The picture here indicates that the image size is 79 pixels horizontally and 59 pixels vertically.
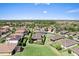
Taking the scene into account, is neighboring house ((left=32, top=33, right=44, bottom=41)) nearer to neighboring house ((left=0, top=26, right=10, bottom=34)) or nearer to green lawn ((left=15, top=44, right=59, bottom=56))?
green lawn ((left=15, top=44, right=59, bottom=56))

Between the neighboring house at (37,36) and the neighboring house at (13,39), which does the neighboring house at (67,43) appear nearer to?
the neighboring house at (37,36)

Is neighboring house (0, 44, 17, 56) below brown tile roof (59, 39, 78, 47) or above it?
below

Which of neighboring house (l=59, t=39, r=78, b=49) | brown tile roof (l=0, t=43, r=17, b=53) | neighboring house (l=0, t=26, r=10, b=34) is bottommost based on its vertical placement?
brown tile roof (l=0, t=43, r=17, b=53)

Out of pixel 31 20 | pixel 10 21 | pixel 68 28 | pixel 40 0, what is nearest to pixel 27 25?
pixel 31 20

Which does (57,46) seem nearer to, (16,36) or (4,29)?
(16,36)

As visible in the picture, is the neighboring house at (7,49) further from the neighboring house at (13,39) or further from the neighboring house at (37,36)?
the neighboring house at (37,36)

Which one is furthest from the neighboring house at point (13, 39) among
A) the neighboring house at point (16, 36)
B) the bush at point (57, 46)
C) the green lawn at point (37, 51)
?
the bush at point (57, 46)

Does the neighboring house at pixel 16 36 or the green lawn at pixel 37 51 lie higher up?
the neighboring house at pixel 16 36

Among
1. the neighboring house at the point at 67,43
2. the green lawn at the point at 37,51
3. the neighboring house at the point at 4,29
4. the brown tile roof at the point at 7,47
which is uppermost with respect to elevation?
the neighboring house at the point at 4,29

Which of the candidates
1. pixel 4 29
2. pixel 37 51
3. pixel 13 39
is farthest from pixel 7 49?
pixel 37 51

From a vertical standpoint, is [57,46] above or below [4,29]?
below

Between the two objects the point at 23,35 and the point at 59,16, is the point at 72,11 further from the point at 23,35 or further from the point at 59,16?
the point at 23,35

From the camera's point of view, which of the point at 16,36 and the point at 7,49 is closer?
the point at 7,49

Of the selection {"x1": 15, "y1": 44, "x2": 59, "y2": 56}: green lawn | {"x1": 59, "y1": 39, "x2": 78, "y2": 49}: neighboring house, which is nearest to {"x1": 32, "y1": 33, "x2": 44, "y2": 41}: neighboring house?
{"x1": 15, "y1": 44, "x2": 59, "y2": 56}: green lawn
